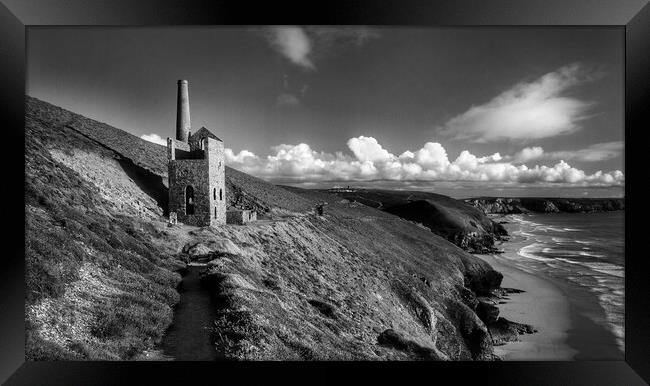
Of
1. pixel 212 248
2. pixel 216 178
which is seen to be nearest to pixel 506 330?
pixel 212 248

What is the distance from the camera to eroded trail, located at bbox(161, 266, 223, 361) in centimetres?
826

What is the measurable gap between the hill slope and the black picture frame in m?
0.65

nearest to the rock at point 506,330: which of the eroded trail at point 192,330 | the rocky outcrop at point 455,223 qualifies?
the eroded trail at point 192,330

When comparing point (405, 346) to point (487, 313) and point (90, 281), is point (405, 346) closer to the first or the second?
point (90, 281)

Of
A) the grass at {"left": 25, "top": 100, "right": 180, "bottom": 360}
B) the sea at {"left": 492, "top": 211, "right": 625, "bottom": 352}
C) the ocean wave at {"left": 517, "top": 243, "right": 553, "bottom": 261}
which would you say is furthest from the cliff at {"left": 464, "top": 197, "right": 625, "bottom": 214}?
the grass at {"left": 25, "top": 100, "right": 180, "bottom": 360}

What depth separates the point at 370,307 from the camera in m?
16.0

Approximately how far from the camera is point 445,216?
162ft

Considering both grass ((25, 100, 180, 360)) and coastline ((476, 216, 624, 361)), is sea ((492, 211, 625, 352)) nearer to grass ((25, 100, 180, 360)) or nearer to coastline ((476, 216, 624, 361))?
coastline ((476, 216, 624, 361))

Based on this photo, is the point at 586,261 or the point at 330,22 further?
the point at 586,261

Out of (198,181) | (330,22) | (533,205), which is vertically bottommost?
(533,205)

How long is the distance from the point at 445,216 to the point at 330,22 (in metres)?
44.8
